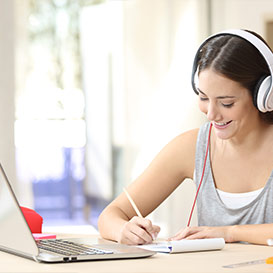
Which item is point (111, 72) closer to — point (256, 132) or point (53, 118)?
point (53, 118)

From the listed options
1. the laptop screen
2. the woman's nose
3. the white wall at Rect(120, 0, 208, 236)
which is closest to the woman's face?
the woman's nose

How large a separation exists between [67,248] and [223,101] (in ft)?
2.21

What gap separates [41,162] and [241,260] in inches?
→ 216

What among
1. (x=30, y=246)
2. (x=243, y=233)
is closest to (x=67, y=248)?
(x=30, y=246)

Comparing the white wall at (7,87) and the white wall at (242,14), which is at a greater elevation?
the white wall at (242,14)

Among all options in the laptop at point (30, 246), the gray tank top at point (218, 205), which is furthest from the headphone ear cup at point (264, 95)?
the laptop at point (30, 246)

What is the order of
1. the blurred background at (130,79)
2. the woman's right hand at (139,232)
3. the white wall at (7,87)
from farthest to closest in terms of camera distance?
the blurred background at (130,79) < the white wall at (7,87) < the woman's right hand at (139,232)

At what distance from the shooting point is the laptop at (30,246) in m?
1.22

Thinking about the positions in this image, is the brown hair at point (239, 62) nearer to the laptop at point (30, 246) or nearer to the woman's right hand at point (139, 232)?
the woman's right hand at point (139, 232)

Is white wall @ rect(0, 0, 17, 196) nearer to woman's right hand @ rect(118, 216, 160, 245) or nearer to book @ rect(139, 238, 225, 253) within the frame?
woman's right hand @ rect(118, 216, 160, 245)

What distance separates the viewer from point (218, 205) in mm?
1965

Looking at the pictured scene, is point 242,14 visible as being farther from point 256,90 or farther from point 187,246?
point 187,246

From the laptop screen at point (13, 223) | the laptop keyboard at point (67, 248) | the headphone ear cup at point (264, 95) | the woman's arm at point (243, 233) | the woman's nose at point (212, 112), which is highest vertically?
the headphone ear cup at point (264, 95)

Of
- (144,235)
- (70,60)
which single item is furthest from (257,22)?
(70,60)
